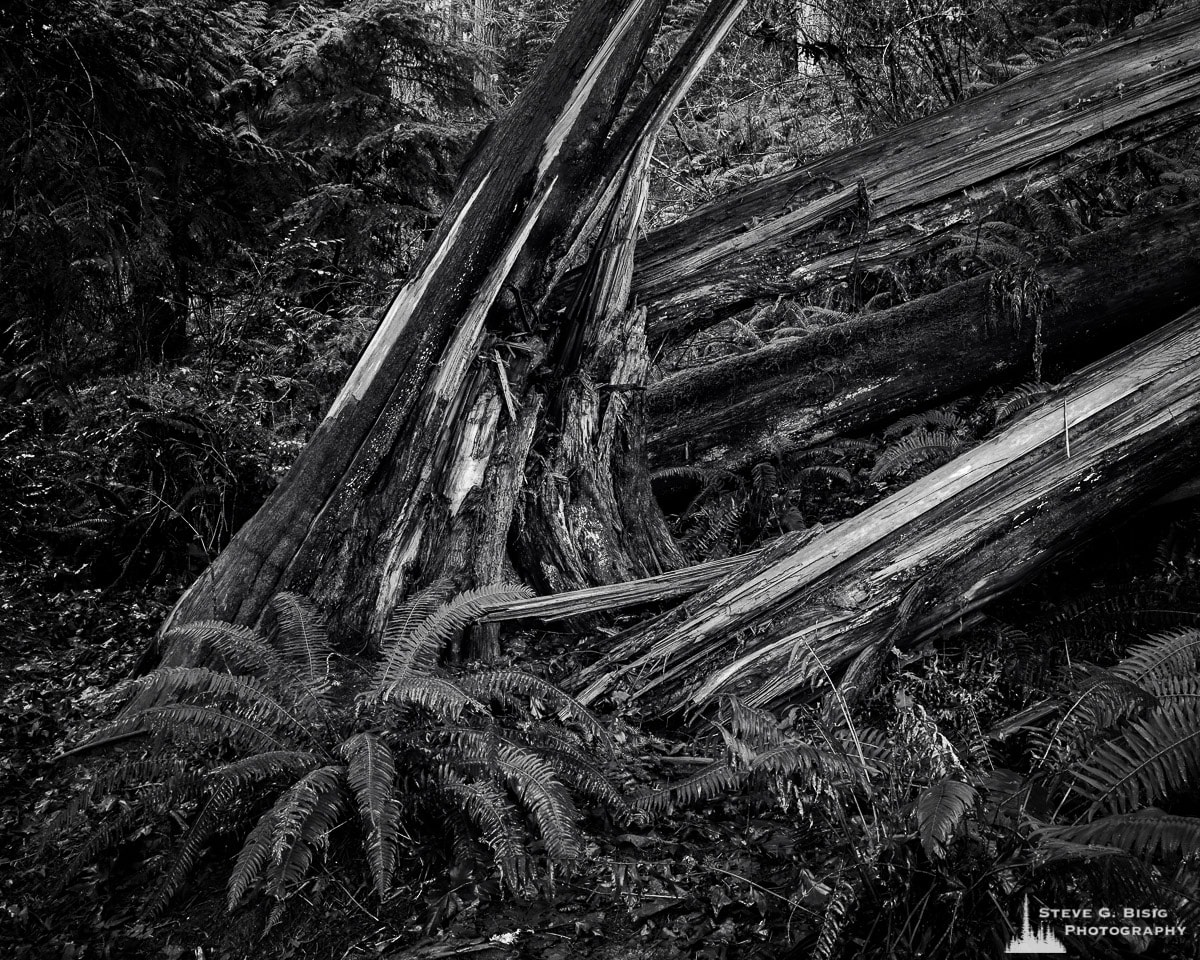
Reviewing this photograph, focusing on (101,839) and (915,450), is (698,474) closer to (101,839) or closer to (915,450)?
(915,450)

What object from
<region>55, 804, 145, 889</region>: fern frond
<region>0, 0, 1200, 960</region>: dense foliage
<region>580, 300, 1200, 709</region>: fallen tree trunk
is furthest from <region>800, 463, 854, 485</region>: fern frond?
<region>55, 804, 145, 889</region>: fern frond

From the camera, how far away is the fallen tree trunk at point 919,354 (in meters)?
5.09

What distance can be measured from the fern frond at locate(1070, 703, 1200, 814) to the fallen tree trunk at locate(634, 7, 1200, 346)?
11.9ft

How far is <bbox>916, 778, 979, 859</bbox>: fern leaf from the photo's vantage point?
208cm

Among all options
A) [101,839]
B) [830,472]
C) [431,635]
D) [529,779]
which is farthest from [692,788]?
[830,472]

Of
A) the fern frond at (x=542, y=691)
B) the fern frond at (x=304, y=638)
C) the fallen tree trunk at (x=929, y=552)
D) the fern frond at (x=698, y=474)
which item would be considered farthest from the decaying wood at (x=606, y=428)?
the fern frond at (x=304, y=638)

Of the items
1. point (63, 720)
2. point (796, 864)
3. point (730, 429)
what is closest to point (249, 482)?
point (63, 720)

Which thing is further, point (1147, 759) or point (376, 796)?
point (376, 796)

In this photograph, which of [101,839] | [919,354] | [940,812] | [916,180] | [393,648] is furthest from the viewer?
[916,180]

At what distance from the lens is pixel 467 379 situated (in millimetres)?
4160

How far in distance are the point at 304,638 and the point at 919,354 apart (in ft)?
13.5

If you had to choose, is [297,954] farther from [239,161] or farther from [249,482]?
[239,161]

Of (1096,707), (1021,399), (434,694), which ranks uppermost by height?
(1021,399)

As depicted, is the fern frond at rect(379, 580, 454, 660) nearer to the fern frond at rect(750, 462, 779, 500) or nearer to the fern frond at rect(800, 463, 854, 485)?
the fern frond at rect(750, 462, 779, 500)
